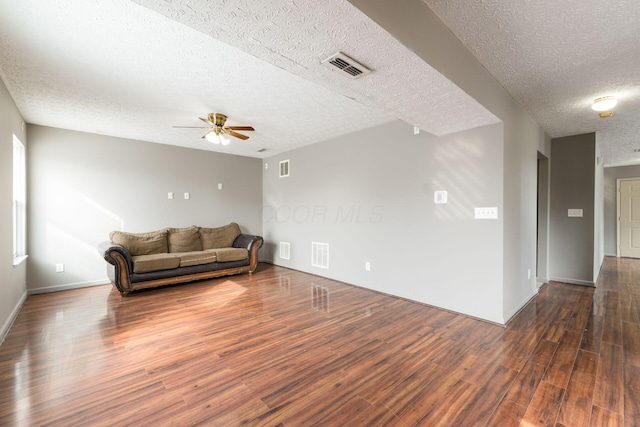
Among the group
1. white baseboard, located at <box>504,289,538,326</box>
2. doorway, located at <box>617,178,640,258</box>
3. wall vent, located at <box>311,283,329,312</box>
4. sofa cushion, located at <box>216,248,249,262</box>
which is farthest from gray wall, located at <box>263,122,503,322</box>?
doorway, located at <box>617,178,640,258</box>

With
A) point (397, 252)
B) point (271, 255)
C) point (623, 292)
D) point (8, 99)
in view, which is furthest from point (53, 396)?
point (623, 292)

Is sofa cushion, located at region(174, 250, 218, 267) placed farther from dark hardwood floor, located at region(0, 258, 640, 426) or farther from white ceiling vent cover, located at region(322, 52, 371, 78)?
white ceiling vent cover, located at region(322, 52, 371, 78)

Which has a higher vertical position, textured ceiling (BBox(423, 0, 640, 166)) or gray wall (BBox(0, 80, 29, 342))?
textured ceiling (BBox(423, 0, 640, 166))

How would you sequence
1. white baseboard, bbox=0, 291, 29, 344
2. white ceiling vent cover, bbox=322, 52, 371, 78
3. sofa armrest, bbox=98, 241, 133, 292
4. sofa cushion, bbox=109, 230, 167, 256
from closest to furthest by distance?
white ceiling vent cover, bbox=322, 52, 371, 78 → white baseboard, bbox=0, 291, 29, 344 → sofa armrest, bbox=98, 241, 133, 292 → sofa cushion, bbox=109, 230, 167, 256

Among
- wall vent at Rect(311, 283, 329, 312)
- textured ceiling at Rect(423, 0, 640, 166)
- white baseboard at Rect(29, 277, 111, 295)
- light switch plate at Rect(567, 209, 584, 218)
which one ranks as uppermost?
textured ceiling at Rect(423, 0, 640, 166)

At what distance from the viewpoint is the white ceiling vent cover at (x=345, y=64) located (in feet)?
5.53

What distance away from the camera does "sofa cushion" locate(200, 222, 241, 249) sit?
5316 millimetres

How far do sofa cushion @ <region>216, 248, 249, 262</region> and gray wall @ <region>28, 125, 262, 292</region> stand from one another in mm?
1034

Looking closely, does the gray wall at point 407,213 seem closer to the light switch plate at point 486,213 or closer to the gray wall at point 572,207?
the light switch plate at point 486,213

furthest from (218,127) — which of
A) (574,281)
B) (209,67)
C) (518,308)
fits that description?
(574,281)

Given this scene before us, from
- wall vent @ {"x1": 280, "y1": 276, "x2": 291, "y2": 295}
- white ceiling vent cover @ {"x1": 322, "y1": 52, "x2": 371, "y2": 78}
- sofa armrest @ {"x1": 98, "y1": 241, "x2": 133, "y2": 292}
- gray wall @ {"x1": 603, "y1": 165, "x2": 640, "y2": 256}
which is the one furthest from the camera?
gray wall @ {"x1": 603, "y1": 165, "x2": 640, "y2": 256}

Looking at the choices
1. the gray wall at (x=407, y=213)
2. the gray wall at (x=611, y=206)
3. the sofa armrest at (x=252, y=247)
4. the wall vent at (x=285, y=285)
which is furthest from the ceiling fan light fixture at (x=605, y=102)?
the gray wall at (x=611, y=206)

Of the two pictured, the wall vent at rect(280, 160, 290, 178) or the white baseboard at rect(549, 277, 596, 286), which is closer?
the white baseboard at rect(549, 277, 596, 286)

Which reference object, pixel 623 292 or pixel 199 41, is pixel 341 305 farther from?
pixel 623 292
